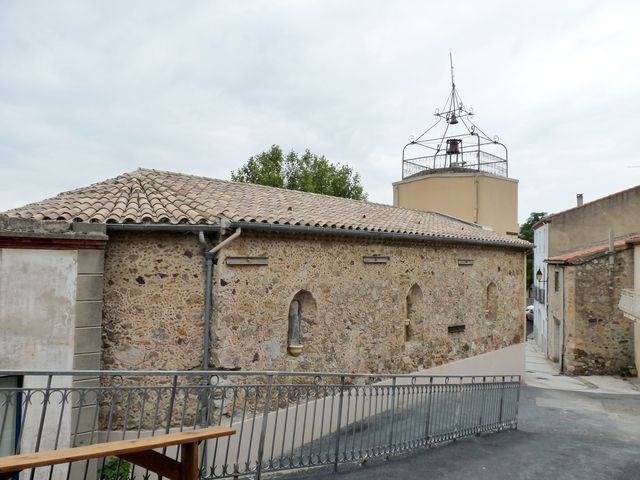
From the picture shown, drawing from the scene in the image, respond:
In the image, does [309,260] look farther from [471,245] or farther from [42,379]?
[471,245]

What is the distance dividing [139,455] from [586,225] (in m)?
23.7

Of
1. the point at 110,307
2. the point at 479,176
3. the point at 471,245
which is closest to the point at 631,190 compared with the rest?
the point at 479,176

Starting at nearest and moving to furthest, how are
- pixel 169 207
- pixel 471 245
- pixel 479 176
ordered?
pixel 169 207 < pixel 471 245 < pixel 479 176

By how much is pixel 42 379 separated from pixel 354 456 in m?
4.12

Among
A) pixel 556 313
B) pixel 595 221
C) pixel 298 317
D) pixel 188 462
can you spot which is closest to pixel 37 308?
pixel 188 462

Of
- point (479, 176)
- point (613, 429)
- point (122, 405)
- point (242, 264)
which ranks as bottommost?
point (613, 429)

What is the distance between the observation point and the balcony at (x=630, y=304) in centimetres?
1516

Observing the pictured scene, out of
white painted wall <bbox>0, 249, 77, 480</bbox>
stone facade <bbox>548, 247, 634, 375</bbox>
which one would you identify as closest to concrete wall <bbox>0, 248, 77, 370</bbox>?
white painted wall <bbox>0, 249, 77, 480</bbox>

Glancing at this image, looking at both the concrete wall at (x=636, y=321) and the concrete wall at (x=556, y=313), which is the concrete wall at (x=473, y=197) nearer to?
the concrete wall at (x=556, y=313)

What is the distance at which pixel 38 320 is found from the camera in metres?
6.24

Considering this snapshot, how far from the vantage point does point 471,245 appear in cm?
1293

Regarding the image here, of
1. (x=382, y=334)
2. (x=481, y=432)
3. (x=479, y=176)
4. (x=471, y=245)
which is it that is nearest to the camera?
(x=481, y=432)

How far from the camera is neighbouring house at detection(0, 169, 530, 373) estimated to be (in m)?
7.06

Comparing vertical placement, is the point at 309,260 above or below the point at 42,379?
above
